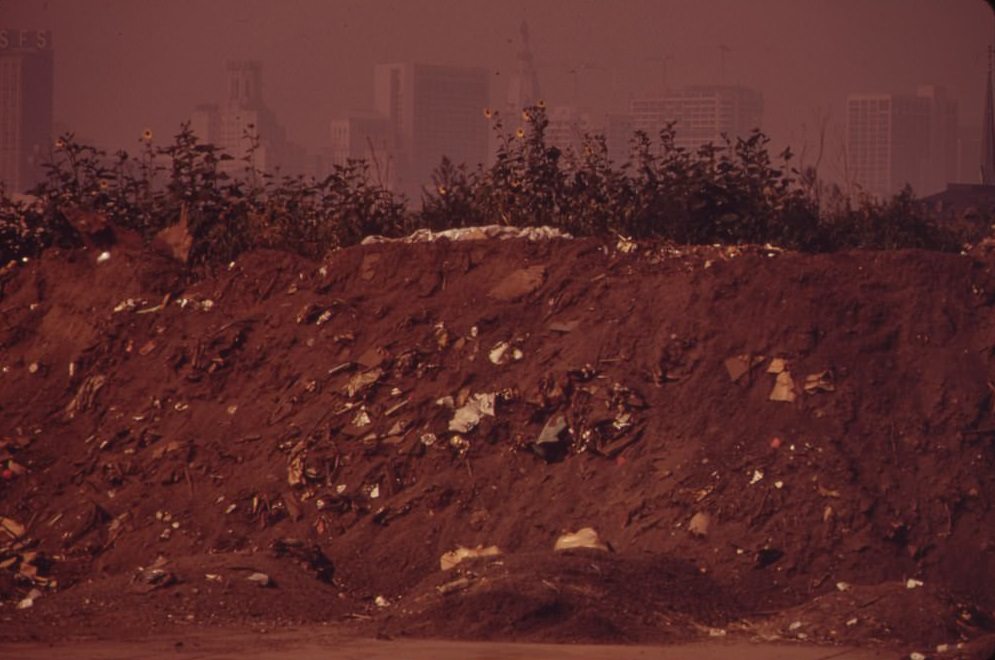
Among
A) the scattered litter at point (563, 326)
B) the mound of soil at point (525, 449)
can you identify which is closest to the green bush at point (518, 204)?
the mound of soil at point (525, 449)

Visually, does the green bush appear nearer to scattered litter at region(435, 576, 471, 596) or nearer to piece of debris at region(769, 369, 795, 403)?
piece of debris at region(769, 369, 795, 403)

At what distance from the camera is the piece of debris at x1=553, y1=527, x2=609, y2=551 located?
959 centimetres

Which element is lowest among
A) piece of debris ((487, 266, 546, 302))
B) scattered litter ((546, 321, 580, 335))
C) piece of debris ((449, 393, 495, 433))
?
piece of debris ((449, 393, 495, 433))

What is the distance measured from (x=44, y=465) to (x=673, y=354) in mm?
4453

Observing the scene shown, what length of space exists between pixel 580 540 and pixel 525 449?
100 cm

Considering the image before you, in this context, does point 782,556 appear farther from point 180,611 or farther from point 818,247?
point 818,247

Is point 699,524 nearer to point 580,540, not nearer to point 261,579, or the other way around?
point 580,540

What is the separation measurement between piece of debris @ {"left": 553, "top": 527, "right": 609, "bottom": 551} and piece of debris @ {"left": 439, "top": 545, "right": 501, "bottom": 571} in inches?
14.3

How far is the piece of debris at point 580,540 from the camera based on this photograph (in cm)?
959

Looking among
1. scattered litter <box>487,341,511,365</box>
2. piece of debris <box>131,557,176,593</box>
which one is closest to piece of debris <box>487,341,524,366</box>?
scattered litter <box>487,341,511,365</box>

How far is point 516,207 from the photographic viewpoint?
13953mm

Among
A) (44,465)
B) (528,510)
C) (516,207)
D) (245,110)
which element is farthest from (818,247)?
(245,110)

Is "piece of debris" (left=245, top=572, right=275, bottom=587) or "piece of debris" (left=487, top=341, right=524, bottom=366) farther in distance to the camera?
"piece of debris" (left=487, top=341, right=524, bottom=366)

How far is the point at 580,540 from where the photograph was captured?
31.7 ft
